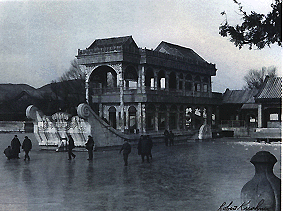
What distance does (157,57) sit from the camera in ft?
126

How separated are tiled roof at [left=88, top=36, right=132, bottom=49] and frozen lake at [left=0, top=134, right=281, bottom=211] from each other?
18.1m

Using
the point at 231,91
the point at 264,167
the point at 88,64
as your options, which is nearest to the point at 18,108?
the point at 88,64

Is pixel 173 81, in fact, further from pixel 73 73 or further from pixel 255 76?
pixel 255 76

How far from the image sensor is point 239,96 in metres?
58.2

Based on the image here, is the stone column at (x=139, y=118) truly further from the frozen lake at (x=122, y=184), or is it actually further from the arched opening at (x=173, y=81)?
the frozen lake at (x=122, y=184)

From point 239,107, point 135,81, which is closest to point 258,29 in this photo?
point 135,81

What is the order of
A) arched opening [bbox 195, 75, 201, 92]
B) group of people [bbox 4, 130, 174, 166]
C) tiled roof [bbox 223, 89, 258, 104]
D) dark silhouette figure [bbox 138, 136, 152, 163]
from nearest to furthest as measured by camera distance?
group of people [bbox 4, 130, 174, 166]
dark silhouette figure [bbox 138, 136, 152, 163]
arched opening [bbox 195, 75, 201, 92]
tiled roof [bbox 223, 89, 258, 104]

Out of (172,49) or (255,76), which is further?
(255,76)

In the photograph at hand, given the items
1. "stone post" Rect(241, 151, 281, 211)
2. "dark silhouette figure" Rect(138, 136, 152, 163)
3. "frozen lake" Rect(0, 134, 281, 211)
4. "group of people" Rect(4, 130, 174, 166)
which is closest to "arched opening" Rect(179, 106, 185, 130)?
"group of people" Rect(4, 130, 174, 166)

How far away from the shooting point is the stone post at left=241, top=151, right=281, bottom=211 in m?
6.97

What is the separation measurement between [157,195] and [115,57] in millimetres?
23948

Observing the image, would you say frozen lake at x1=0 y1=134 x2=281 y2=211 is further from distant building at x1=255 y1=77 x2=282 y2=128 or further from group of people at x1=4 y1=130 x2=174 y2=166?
distant building at x1=255 y1=77 x2=282 y2=128

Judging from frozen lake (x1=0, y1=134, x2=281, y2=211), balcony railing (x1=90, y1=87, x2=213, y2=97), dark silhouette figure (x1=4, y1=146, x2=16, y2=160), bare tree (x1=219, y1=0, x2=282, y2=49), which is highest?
balcony railing (x1=90, y1=87, x2=213, y2=97)

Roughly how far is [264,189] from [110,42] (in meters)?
31.3
